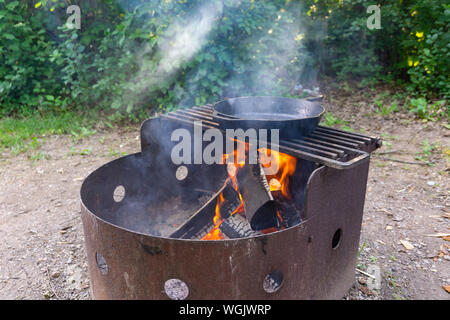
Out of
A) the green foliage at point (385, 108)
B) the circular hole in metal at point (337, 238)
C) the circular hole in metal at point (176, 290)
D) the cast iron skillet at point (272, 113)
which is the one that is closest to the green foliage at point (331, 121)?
the green foliage at point (385, 108)

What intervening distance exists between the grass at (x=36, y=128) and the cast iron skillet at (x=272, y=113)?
137 inches

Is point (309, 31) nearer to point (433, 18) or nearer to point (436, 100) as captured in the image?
point (433, 18)

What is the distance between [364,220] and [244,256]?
78.9 inches

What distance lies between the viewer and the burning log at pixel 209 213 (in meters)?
2.32

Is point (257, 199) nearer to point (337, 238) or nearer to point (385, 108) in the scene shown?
point (337, 238)

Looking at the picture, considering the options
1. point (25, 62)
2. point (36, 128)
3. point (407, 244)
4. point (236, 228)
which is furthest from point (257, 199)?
point (25, 62)

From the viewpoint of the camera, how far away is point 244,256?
1627 millimetres

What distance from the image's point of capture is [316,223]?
71.9 inches

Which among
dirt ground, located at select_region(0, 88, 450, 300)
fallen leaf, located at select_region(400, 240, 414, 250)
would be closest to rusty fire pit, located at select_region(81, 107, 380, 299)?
dirt ground, located at select_region(0, 88, 450, 300)

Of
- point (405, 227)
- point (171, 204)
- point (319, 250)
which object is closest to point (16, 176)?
point (171, 204)

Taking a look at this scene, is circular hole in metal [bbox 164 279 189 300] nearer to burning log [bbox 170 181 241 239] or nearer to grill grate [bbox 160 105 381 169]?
burning log [bbox 170 181 241 239]

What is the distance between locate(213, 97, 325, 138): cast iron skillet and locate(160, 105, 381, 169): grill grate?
75mm

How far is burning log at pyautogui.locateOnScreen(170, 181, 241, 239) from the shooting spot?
2318 millimetres
